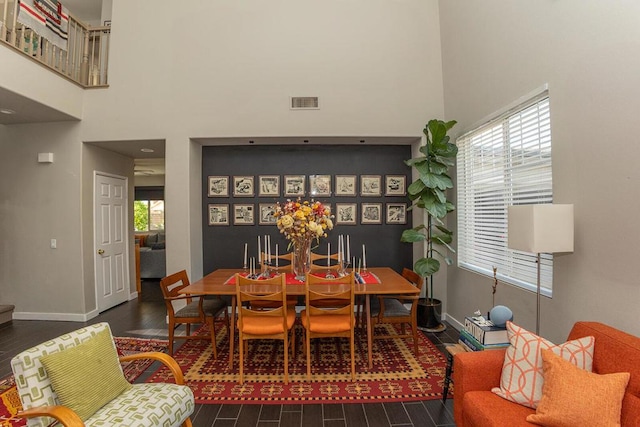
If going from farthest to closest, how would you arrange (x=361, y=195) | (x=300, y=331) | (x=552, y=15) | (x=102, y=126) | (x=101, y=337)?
(x=361, y=195) → (x=102, y=126) → (x=300, y=331) → (x=552, y=15) → (x=101, y=337)

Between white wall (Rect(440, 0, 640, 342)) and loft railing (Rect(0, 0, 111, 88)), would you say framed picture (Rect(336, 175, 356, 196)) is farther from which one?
loft railing (Rect(0, 0, 111, 88))

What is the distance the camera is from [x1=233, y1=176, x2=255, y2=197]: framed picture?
4750 mm

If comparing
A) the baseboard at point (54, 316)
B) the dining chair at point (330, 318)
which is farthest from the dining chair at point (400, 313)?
the baseboard at point (54, 316)

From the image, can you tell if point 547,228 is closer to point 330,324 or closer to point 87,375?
point 330,324

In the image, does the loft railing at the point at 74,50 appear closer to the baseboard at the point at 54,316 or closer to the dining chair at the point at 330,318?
the baseboard at the point at 54,316

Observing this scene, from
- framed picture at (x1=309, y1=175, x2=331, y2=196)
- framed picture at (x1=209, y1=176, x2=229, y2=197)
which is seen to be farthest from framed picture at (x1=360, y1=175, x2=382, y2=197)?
framed picture at (x1=209, y1=176, x2=229, y2=197)

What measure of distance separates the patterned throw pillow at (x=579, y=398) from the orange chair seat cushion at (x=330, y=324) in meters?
1.45

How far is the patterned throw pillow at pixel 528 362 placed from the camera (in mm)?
1681

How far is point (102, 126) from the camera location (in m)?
4.44

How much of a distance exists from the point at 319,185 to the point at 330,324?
2384 mm

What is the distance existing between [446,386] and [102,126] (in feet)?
16.5

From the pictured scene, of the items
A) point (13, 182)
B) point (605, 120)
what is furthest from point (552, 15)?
point (13, 182)

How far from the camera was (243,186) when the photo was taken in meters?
4.75

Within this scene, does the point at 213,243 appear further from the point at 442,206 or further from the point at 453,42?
the point at 453,42
